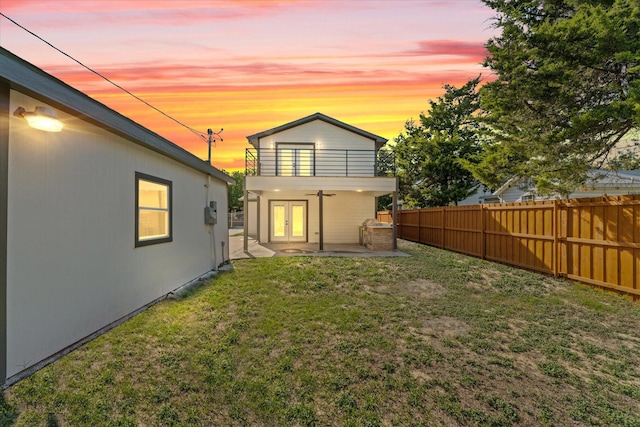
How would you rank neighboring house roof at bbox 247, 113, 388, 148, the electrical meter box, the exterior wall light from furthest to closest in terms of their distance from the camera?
neighboring house roof at bbox 247, 113, 388, 148 → the electrical meter box → the exterior wall light

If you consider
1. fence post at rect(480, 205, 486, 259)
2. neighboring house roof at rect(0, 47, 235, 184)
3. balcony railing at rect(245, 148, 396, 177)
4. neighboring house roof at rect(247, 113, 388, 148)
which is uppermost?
neighboring house roof at rect(247, 113, 388, 148)

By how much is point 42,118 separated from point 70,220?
1.22m

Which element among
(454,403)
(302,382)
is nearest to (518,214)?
(454,403)

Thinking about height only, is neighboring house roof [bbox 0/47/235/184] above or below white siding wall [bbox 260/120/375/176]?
below

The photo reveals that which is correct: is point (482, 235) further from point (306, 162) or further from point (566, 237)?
point (306, 162)

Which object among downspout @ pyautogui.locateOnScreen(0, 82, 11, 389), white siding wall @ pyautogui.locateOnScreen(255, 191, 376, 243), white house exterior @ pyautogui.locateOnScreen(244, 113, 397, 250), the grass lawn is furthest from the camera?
white siding wall @ pyautogui.locateOnScreen(255, 191, 376, 243)

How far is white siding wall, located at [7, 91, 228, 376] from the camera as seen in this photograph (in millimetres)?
3117

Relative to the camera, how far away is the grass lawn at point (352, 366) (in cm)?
275

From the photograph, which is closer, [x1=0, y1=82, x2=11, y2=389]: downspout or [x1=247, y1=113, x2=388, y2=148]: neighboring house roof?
[x1=0, y1=82, x2=11, y2=389]: downspout

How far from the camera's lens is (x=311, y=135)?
15.1m

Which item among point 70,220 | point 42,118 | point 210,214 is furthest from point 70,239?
point 210,214

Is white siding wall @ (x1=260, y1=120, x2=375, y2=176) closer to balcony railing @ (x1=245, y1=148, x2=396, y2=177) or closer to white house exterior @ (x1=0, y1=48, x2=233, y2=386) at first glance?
balcony railing @ (x1=245, y1=148, x2=396, y2=177)

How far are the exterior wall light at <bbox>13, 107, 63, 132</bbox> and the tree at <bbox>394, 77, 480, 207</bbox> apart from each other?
2051cm

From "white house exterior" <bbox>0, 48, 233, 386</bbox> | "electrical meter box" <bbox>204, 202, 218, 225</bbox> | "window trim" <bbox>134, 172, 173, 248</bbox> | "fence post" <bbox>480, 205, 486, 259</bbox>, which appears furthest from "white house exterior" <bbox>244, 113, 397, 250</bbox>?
"white house exterior" <bbox>0, 48, 233, 386</bbox>
